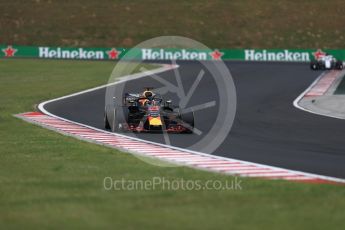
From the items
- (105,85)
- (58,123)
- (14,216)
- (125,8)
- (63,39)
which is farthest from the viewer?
(125,8)

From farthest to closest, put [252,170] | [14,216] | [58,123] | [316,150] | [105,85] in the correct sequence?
[105,85] < [58,123] < [316,150] < [252,170] < [14,216]

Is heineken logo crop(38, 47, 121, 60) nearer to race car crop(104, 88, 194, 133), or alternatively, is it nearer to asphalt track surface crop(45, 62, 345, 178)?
asphalt track surface crop(45, 62, 345, 178)

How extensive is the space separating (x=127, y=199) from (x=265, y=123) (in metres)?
11.0

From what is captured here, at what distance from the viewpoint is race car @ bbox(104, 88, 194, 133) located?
17.4 meters

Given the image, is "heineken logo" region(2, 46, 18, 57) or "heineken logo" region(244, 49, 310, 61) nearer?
"heineken logo" region(244, 49, 310, 61)

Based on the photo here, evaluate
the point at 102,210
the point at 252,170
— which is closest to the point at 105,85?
the point at 252,170

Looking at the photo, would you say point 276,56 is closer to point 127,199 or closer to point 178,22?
point 178,22

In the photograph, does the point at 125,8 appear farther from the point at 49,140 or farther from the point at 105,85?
the point at 49,140

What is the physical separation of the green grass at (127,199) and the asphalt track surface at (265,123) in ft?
7.20

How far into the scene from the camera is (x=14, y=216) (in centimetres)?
834

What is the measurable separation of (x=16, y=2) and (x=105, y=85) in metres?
42.4

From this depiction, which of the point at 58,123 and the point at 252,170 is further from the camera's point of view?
the point at 58,123

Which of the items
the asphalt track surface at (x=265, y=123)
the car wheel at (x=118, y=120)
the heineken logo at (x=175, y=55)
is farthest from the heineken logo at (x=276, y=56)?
the car wheel at (x=118, y=120)

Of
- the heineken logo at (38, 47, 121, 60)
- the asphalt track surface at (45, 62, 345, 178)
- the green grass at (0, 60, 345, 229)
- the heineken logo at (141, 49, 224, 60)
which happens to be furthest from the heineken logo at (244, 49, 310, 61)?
the green grass at (0, 60, 345, 229)
